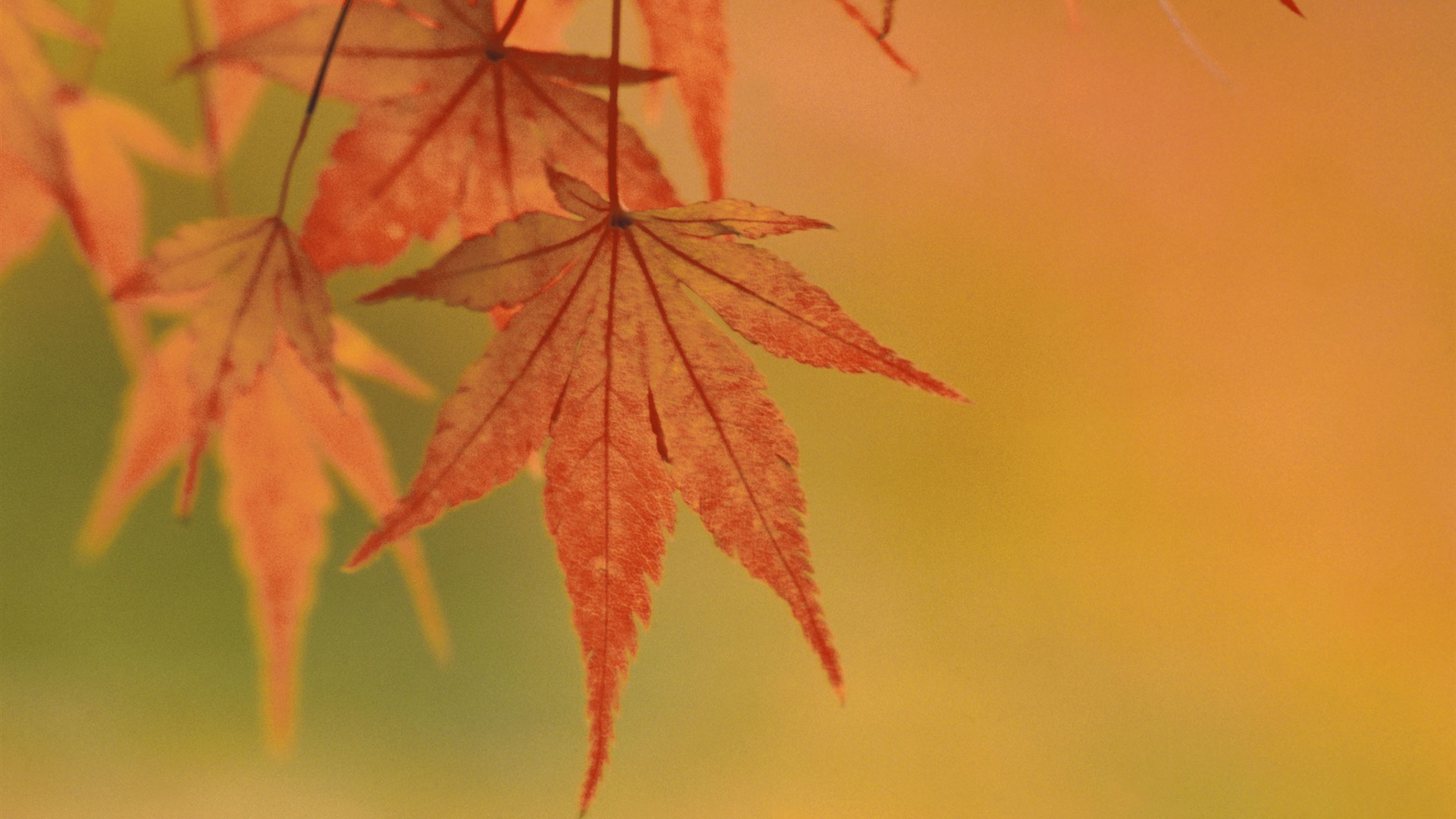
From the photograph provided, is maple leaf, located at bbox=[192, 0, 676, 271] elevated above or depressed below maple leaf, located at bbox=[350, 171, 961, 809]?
above

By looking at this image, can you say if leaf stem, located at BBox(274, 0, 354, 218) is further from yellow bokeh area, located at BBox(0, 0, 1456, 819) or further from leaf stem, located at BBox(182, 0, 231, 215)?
yellow bokeh area, located at BBox(0, 0, 1456, 819)

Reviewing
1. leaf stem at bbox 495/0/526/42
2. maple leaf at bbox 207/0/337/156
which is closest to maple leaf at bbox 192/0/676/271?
leaf stem at bbox 495/0/526/42

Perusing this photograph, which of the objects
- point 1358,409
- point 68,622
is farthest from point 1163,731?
point 68,622

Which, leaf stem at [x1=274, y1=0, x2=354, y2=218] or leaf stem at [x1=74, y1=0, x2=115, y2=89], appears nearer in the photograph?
leaf stem at [x1=274, y1=0, x2=354, y2=218]

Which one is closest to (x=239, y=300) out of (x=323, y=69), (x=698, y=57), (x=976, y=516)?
(x=323, y=69)

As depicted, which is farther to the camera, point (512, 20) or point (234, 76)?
point (234, 76)

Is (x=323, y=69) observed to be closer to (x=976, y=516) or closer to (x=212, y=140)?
(x=212, y=140)

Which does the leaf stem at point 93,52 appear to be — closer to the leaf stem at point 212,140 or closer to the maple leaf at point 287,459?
the leaf stem at point 212,140

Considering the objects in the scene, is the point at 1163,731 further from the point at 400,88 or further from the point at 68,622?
the point at 68,622
